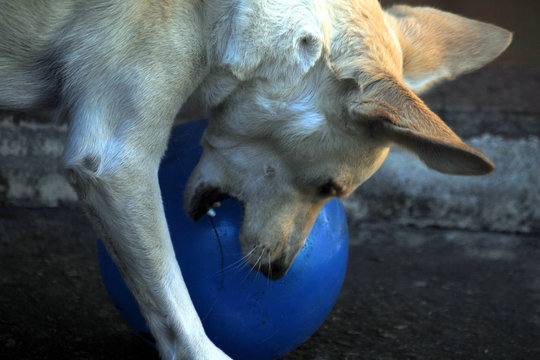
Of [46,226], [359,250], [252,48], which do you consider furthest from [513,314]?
[46,226]

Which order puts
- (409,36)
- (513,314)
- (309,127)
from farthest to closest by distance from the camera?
(513,314)
(409,36)
(309,127)

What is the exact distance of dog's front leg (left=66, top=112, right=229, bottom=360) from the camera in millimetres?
1897

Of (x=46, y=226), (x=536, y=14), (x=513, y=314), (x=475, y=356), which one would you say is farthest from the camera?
(x=536, y=14)

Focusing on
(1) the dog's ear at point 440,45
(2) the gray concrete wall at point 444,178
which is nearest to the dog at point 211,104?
(1) the dog's ear at point 440,45

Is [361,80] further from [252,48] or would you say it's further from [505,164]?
[505,164]

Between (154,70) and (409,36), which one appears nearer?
(154,70)

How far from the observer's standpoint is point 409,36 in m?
2.46

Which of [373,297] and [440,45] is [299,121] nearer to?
[440,45]

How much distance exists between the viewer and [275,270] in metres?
2.23

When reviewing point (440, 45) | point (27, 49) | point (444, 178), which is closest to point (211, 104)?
point (27, 49)

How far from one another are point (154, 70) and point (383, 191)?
8.32 feet

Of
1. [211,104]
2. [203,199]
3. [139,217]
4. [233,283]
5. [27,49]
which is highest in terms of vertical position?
[27,49]

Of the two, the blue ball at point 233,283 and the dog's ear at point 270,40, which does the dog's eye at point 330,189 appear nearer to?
the blue ball at point 233,283

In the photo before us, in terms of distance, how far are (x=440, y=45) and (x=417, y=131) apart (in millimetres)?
947
